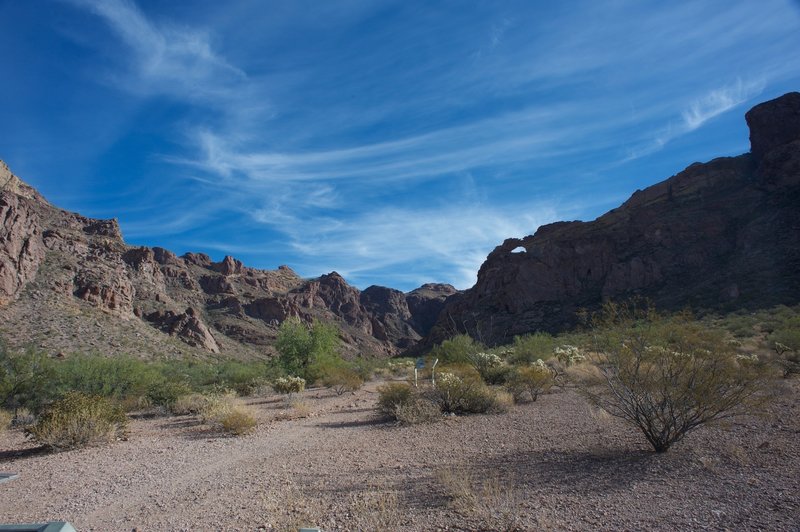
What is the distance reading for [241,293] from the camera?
310ft

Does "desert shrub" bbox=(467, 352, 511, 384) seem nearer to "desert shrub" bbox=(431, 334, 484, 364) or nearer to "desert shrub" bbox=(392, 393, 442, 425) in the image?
"desert shrub" bbox=(431, 334, 484, 364)

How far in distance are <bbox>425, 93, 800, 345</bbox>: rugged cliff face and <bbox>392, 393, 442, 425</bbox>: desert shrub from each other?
24.6 metres

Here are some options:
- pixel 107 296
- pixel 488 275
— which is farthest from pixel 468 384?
pixel 488 275

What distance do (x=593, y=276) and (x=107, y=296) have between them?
213 feet

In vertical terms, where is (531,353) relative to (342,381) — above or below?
below

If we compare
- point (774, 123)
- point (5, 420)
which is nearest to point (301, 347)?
point (5, 420)

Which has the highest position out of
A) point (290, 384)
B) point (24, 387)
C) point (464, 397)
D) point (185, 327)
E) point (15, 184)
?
point (15, 184)

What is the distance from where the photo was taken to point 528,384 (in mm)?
15102

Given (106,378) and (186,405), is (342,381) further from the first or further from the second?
(106,378)

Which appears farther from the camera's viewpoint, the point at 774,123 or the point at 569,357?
the point at 774,123

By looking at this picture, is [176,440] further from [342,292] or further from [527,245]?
[342,292]

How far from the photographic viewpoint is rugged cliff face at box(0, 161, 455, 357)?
128 feet

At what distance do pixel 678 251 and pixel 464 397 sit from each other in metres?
55.0

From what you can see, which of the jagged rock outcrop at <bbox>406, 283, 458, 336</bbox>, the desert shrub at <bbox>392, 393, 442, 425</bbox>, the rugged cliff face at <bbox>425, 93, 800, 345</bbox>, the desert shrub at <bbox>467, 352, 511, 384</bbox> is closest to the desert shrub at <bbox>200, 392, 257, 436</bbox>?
the desert shrub at <bbox>392, 393, 442, 425</bbox>
